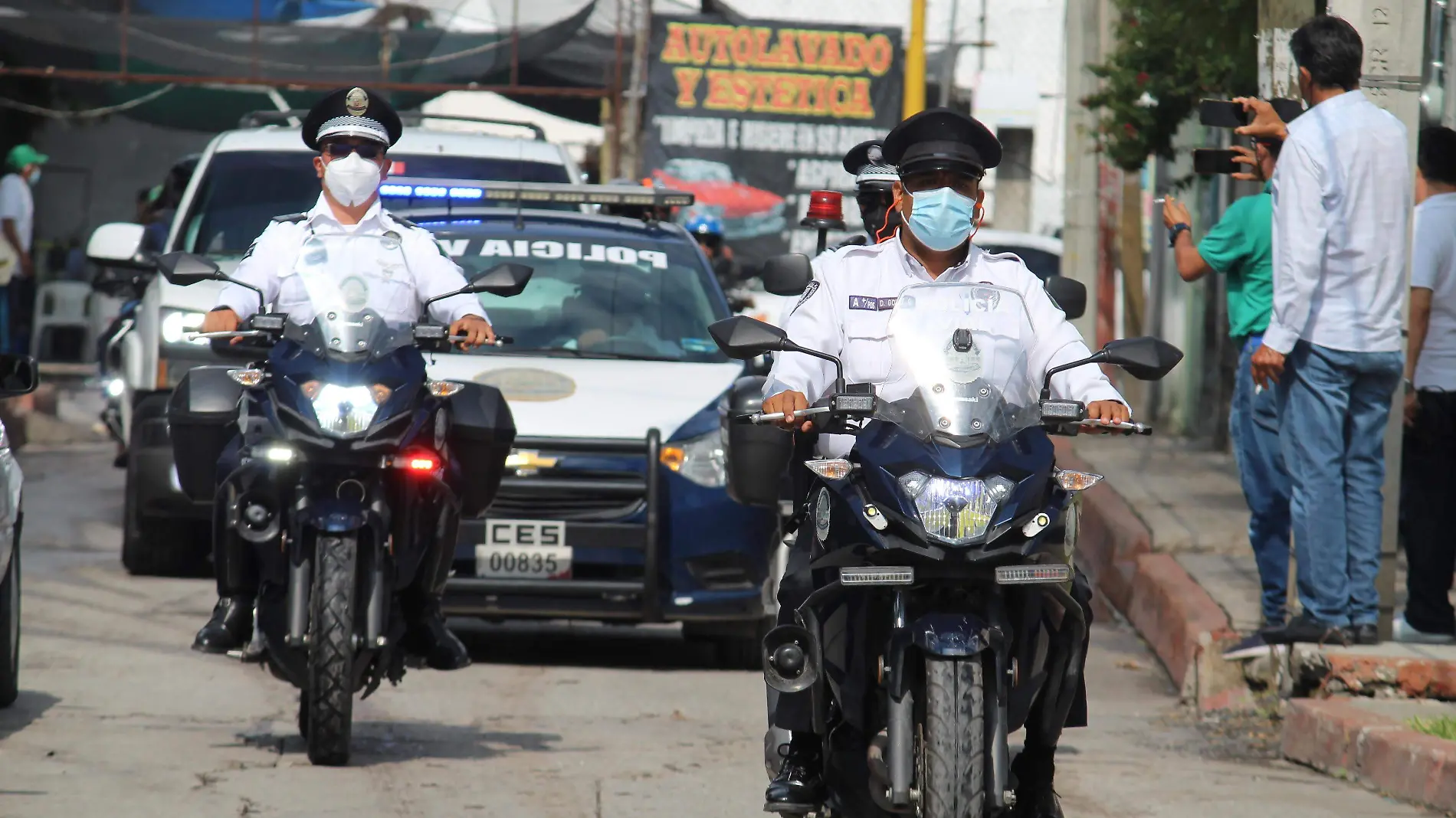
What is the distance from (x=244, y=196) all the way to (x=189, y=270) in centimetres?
502

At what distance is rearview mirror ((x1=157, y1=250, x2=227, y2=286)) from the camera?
6.37m

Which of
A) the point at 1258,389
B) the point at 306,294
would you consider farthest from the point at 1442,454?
the point at 306,294

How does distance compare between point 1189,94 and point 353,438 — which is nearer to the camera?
point 353,438

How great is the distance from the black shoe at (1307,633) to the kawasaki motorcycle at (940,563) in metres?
2.75

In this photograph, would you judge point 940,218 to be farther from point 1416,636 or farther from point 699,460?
point 1416,636

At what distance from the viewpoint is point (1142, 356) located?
4.75 metres

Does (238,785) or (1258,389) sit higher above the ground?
(1258,389)

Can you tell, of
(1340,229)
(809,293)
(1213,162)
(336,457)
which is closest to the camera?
(809,293)

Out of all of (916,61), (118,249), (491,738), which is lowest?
(491,738)

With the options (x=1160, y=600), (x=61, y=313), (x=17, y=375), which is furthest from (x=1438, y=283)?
(x=61, y=313)

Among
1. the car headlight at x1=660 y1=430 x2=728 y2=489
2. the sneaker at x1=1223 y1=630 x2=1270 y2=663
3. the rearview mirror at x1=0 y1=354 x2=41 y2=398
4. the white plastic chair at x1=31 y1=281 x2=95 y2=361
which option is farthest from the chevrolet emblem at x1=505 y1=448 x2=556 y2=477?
the white plastic chair at x1=31 y1=281 x2=95 y2=361

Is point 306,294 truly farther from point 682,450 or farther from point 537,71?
point 537,71

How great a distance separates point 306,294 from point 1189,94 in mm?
7097

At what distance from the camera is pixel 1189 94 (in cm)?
1255
